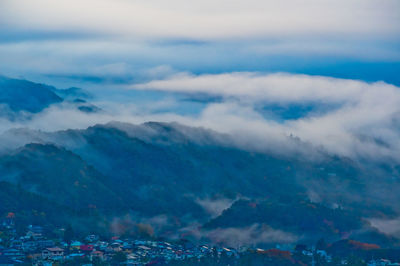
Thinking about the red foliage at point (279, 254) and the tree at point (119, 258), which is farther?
the red foliage at point (279, 254)

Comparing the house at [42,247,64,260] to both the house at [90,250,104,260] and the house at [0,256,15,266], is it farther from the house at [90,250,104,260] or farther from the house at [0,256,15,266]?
the house at [0,256,15,266]

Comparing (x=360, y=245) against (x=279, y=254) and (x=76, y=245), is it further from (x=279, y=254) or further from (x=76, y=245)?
(x=76, y=245)

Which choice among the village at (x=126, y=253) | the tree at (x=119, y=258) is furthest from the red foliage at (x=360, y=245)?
the tree at (x=119, y=258)

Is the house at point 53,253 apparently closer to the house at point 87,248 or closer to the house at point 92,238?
the house at point 87,248

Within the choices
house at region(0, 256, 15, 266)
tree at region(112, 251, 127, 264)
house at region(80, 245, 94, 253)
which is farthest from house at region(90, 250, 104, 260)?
house at region(0, 256, 15, 266)

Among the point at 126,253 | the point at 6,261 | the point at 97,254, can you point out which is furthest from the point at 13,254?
the point at 126,253

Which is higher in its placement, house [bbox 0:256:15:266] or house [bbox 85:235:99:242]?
house [bbox 85:235:99:242]

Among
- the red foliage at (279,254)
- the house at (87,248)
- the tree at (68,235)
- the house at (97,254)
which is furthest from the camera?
the tree at (68,235)
